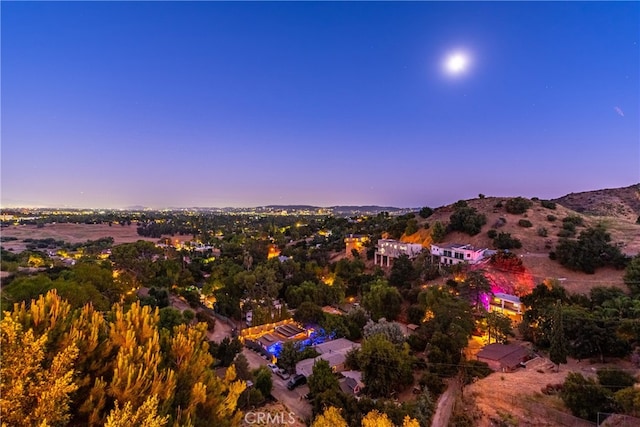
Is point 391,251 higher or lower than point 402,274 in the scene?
higher

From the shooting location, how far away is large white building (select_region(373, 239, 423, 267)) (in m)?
50.8

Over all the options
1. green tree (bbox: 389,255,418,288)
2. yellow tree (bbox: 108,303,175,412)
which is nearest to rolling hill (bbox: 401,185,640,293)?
green tree (bbox: 389,255,418,288)

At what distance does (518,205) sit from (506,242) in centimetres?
1293

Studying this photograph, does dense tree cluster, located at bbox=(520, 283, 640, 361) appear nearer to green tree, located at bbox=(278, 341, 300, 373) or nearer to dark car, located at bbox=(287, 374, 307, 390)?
dark car, located at bbox=(287, 374, 307, 390)

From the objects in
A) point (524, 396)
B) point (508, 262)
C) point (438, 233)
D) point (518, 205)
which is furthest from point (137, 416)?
point (518, 205)

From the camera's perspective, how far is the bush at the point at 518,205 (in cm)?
5634

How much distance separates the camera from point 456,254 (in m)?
45.0

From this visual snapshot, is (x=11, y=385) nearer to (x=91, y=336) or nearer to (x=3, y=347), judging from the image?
(x=3, y=347)

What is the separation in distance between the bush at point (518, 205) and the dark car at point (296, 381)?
159ft

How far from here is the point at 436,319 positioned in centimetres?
2733

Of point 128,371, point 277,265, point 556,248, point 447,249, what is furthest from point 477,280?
point 128,371

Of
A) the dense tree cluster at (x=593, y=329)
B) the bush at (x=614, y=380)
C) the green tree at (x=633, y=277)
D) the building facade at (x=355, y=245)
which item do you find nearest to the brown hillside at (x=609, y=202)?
the green tree at (x=633, y=277)

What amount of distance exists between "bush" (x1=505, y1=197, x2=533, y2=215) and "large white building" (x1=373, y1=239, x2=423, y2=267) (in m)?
18.0

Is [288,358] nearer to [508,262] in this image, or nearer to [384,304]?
[384,304]
